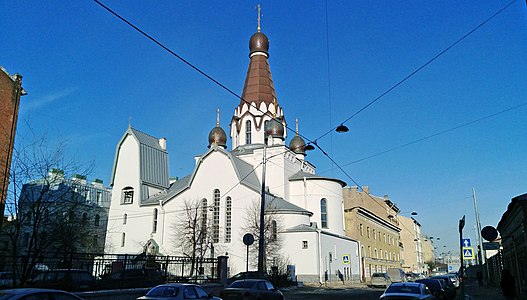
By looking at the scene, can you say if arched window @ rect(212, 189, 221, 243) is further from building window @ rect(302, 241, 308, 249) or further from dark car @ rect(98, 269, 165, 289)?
dark car @ rect(98, 269, 165, 289)

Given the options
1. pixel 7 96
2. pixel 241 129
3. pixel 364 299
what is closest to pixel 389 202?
pixel 241 129

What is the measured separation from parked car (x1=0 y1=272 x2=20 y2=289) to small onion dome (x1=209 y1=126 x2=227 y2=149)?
3921 centimetres

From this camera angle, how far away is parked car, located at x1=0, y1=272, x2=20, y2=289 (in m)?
→ 14.7

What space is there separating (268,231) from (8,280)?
27.5 metres

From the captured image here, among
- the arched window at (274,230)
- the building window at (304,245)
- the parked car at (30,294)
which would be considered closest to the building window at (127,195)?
the arched window at (274,230)

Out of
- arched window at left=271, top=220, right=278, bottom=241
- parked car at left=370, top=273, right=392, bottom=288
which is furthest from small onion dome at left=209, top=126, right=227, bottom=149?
parked car at left=370, top=273, right=392, bottom=288

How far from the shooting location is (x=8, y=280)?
51.0 ft

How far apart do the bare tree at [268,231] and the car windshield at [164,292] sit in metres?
26.1

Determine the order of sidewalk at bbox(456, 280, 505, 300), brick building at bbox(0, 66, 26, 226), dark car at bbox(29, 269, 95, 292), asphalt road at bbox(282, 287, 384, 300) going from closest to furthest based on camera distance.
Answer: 1. dark car at bbox(29, 269, 95, 292)
2. asphalt road at bbox(282, 287, 384, 300)
3. brick building at bbox(0, 66, 26, 226)
4. sidewalk at bbox(456, 280, 505, 300)

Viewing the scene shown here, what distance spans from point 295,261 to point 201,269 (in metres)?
18.6

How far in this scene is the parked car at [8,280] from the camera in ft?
48.1

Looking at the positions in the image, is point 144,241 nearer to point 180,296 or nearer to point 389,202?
point 180,296

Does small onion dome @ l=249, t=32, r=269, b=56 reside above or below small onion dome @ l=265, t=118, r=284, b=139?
above

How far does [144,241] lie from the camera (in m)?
47.0
